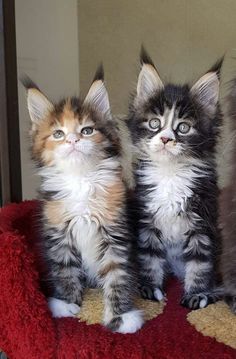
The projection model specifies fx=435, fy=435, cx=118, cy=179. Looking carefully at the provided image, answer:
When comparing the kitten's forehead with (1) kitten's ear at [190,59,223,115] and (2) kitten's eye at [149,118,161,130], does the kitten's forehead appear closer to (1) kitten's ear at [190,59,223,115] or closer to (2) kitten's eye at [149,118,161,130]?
(2) kitten's eye at [149,118,161,130]

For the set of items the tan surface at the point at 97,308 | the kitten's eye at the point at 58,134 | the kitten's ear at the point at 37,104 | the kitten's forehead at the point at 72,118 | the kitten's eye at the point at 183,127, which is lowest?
the tan surface at the point at 97,308

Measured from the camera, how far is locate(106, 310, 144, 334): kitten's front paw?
0.85 m

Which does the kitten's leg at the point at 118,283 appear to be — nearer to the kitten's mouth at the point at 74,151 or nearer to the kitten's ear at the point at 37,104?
the kitten's mouth at the point at 74,151

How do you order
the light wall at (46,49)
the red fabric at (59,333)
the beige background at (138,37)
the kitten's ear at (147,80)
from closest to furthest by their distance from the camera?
the red fabric at (59,333) → the kitten's ear at (147,80) → the light wall at (46,49) → the beige background at (138,37)

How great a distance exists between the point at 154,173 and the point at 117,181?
0.09 m

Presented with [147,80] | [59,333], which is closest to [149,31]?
[147,80]

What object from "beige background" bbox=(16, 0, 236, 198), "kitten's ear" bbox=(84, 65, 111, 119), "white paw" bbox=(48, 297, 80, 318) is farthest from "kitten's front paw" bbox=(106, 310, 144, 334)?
"beige background" bbox=(16, 0, 236, 198)

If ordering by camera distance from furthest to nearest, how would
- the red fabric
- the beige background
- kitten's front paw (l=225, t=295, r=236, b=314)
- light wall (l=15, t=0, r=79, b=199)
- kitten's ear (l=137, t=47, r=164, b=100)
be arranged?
the beige background, light wall (l=15, t=0, r=79, b=199), kitten's ear (l=137, t=47, r=164, b=100), kitten's front paw (l=225, t=295, r=236, b=314), the red fabric

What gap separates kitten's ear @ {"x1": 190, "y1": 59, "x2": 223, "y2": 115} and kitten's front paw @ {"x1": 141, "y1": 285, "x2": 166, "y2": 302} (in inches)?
17.4

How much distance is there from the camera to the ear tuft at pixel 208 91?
1.02 meters

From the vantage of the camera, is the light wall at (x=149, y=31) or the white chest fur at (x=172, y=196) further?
the light wall at (x=149, y=31)

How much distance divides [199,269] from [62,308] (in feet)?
1.06

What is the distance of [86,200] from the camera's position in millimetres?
983

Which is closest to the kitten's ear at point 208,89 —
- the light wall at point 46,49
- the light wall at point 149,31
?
the light wall at point 46,49
